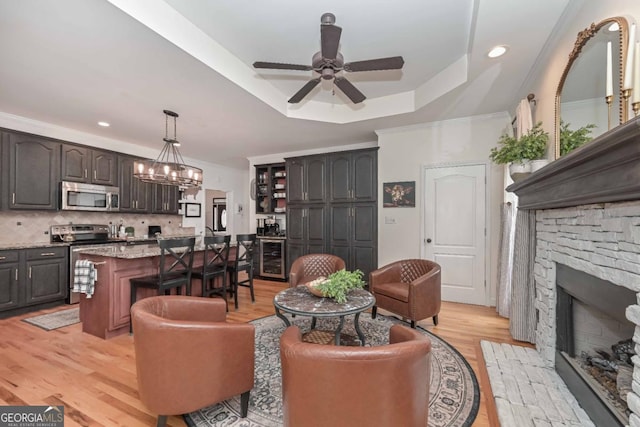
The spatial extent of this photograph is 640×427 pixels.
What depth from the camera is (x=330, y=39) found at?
189cm

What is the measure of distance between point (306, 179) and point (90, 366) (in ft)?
13.0

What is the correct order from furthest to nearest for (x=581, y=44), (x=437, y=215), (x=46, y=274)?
(x=437, y=215), (x=46, y=274), (x=581, y=44)

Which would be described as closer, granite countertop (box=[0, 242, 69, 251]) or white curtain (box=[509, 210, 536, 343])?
white curtain (box=[509, 210, 536, 343])

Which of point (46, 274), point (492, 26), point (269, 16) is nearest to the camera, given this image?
point (492, 26)

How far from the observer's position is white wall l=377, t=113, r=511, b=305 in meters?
3.91

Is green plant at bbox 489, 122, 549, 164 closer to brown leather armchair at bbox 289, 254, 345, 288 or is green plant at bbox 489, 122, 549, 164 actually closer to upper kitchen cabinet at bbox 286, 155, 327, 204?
brown leather armchair at bbox 289, 254, 345, 288

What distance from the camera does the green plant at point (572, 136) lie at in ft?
5.80

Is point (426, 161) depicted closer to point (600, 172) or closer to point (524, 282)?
point (524, 282)

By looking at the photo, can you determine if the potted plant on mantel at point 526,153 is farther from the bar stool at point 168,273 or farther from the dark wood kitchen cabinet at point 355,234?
the bar stool at point 168,273

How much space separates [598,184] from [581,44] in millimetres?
1088

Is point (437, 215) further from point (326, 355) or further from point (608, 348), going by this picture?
point (326, 355)

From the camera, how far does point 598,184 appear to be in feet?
4.42

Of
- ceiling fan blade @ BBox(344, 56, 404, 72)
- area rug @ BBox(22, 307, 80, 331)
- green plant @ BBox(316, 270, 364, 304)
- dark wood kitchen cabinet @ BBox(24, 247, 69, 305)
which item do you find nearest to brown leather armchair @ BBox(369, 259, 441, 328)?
green plant @ BBox(316, 270, 364, 304)

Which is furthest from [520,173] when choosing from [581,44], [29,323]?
[29,323]
